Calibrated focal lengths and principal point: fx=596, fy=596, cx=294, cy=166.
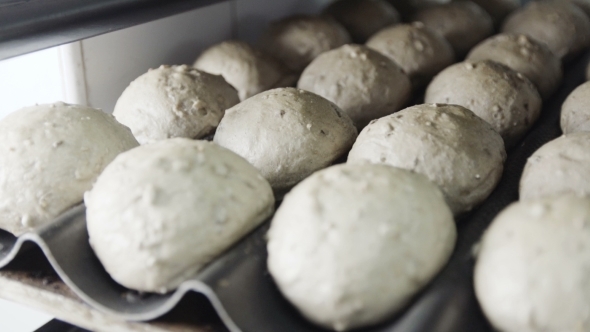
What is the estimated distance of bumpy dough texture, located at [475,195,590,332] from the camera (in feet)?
2.60

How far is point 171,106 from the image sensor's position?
1404mm

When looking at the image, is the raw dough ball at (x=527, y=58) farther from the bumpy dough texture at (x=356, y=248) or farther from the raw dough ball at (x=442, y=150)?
the bumpy dough texture at (x=356, y=248)

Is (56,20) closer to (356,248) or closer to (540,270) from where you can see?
(356,248)

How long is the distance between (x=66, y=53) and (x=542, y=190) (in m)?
1.28

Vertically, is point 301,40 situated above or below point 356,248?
below

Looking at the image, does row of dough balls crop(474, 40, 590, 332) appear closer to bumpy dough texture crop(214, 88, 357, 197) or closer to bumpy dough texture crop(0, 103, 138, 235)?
bumpy dough texture crop(214, 88, 357, 197)

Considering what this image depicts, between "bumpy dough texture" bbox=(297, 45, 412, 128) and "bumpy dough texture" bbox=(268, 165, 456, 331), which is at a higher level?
"bumpy dough texture" bbox=(268, 165, 456, 331)

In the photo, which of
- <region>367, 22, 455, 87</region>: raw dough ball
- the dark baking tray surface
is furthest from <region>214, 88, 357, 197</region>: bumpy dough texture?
<region>367, 22, 455, 87</region>: raw dough ball

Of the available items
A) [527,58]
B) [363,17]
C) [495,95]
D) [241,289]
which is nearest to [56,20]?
[241,289]

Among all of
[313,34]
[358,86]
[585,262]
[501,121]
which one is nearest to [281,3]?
[313,34]

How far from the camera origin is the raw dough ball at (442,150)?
1.14 m

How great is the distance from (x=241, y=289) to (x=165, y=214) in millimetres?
164

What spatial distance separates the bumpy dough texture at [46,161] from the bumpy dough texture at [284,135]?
0.26 metres

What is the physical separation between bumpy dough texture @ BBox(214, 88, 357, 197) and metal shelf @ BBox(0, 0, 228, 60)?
1.01 ft
